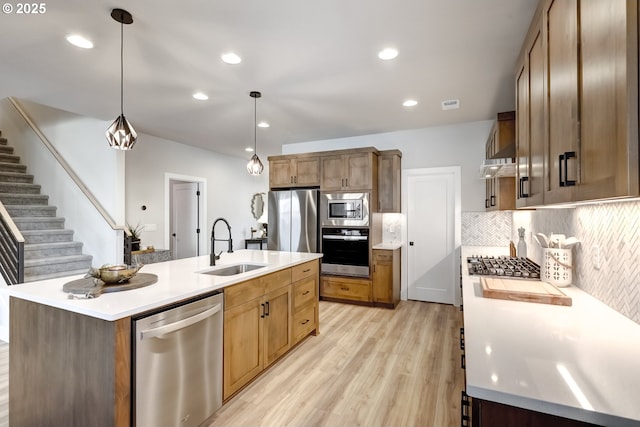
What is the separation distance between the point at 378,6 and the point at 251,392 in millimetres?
2860

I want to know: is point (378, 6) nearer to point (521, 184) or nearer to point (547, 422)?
point (521, 184)

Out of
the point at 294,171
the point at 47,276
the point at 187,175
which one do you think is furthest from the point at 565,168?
the point at 187,175

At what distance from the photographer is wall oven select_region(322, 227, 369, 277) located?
4.55 metres

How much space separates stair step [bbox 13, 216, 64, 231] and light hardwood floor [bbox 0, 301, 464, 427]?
1973 mm

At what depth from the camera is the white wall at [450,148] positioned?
14.6 ft

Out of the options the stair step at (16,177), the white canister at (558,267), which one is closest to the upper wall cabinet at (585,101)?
the white canister at (558,267)

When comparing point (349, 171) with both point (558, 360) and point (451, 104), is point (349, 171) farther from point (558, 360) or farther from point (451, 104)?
point (558, 360)

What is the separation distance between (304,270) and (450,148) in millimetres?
2989

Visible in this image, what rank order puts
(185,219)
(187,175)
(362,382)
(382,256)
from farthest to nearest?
1. (185,219)
2. (187,175)
3. (382,256)
4. (362,382)

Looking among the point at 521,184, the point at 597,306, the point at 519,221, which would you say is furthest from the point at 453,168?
the point at 597,306

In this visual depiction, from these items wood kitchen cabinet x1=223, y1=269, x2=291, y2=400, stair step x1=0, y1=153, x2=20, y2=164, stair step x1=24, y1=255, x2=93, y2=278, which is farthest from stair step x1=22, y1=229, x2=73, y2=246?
wood kitchen cabinet x1=223, y1=269, x2=291, y2=400

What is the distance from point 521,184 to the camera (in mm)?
1866

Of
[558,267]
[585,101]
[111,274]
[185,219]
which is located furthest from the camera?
[185,219]

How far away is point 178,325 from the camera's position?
1711mm
